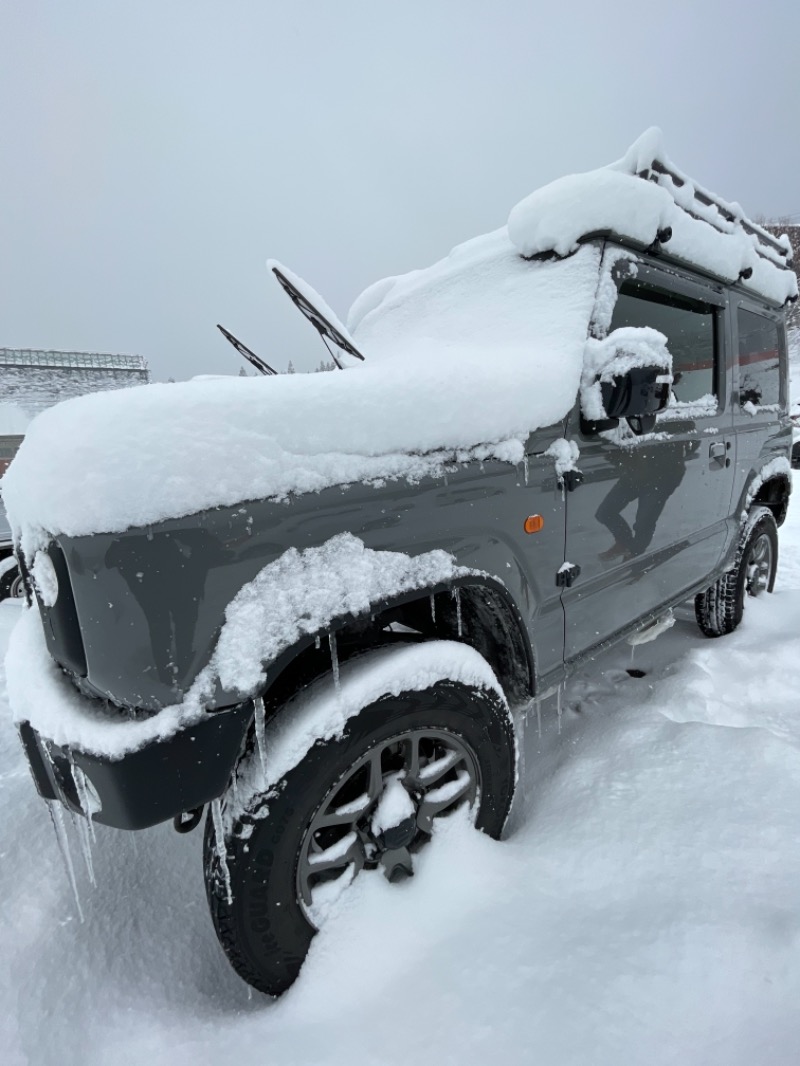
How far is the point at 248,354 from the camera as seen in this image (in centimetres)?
276

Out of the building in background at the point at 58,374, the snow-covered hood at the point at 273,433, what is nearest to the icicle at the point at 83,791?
the snow-covered hood at the point at 273,433

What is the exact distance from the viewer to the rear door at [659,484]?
1.93 meters

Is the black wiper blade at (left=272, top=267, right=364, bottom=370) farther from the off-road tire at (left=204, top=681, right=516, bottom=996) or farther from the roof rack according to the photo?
the off-road tire at (left=204, top=681, right=516, bottom=996)

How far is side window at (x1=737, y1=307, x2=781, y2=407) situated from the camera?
9.84 feet

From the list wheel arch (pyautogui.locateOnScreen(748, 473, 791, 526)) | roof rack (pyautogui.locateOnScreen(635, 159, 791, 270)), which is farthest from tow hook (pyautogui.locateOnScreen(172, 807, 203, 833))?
wheel arch (pyautogui.locateOnScreen(748, 473, 791, 526))

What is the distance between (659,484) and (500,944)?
69.4 inches

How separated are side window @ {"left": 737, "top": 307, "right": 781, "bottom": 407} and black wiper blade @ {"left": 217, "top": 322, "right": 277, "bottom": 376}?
2564mm

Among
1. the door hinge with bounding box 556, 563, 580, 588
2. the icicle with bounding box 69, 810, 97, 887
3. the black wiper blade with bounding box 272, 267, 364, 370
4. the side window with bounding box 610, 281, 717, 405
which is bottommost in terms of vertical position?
the icicle with bounding box 69, 810, 97, 887

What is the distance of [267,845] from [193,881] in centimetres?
76

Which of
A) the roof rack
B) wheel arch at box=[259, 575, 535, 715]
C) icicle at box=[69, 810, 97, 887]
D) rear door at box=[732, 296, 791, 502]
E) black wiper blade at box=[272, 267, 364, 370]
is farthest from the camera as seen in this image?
rear door at box=[732, 296, 791, 502]

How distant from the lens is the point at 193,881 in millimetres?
1729

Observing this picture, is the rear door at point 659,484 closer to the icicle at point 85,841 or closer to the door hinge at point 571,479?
the door hinge at point 571,479

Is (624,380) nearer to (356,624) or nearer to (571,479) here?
(571,479)

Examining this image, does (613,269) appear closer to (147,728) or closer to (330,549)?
(330,549)
